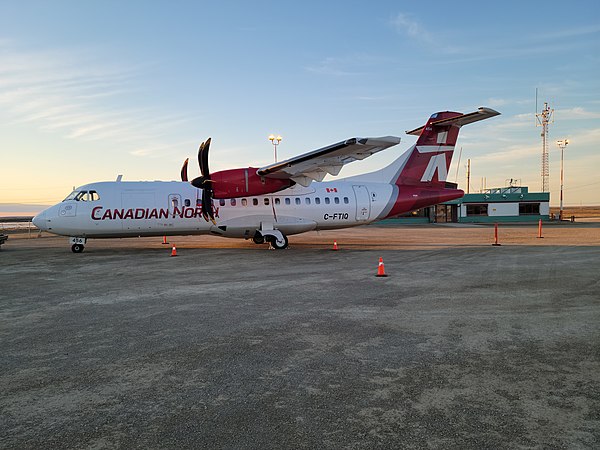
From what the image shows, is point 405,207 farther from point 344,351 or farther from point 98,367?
point 98,367

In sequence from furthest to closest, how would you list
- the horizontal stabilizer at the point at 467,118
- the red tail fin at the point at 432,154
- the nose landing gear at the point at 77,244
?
the red tail fin at the point at 432,154, the nose landing gear at the point at 77,244, the horizontal stabilizer at the point at 467,118

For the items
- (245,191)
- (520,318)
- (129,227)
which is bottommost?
(520,318)

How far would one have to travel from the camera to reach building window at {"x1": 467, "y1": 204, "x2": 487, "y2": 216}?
49.7 metres

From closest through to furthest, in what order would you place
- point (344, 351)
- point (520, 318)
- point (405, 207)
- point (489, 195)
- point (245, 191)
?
1. point (344, 351)
2. point (520, 318)
3. point (245, 191)
4. point (405, 207)
5. point (489, 195)

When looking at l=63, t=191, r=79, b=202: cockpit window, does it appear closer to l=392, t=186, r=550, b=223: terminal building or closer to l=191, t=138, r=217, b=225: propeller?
l=191, t=138, r=217, b=225: propeller

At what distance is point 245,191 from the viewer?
17.1m

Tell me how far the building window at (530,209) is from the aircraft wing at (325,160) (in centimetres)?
4045

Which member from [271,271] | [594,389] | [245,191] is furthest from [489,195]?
[594,389]

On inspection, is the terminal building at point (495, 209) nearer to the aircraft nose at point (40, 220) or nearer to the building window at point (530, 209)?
the building window at point (530, 209)

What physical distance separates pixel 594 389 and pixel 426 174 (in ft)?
57.1

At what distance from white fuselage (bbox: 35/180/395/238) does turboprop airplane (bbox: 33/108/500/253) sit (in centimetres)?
4

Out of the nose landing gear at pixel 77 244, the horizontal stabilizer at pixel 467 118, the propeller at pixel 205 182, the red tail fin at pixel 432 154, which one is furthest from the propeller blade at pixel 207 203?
the horizontal stabilizer at pixel 467 118

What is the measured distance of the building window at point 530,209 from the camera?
159 ft

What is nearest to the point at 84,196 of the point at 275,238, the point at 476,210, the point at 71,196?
the point at 71,196
